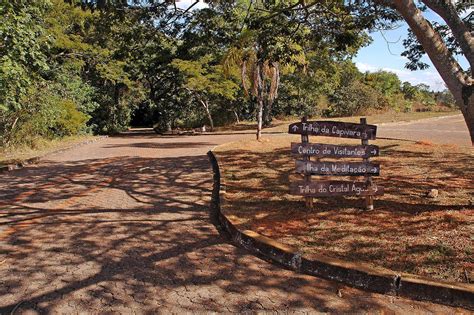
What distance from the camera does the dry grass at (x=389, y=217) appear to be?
4.03m

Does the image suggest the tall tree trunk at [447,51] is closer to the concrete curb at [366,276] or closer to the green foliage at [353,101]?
the concrete curb at [366,276]

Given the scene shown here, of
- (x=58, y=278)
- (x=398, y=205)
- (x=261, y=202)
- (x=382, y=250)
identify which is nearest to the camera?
(x=58, y=278)

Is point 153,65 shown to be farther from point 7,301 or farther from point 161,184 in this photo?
point 7,301

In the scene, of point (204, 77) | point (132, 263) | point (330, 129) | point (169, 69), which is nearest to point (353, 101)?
point (204, 77)

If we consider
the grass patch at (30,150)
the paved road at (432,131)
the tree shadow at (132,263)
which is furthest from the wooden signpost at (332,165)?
the grass patch at (30,150)

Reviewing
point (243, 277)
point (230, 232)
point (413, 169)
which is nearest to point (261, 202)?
point (230, 232)

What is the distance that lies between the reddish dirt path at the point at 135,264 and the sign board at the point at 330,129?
1.98 meters

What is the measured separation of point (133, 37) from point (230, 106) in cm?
2189

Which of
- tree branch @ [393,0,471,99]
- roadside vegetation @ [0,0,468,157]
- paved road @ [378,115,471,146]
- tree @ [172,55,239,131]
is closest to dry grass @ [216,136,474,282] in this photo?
tree branch @ [393,0,471,99]

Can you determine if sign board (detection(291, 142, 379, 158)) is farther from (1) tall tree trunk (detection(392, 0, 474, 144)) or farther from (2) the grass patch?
(2) the grass patch

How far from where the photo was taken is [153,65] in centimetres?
2792

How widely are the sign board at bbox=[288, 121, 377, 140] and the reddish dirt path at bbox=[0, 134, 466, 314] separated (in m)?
1.98

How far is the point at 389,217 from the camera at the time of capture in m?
5.25

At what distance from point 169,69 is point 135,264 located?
24214mm
